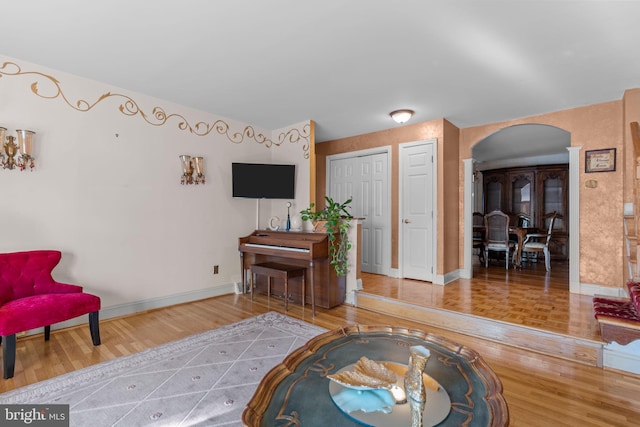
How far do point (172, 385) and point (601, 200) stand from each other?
4.87 meters

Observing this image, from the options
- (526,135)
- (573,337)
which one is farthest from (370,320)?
(526,135)

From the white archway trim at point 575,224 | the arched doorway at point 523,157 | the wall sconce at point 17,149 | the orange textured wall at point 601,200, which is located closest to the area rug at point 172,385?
the wall sconce at point 17,149

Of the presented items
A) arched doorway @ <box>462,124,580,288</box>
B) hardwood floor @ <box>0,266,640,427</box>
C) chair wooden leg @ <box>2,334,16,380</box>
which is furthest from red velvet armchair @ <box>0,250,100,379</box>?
arched doorway @ <box>462,124,580,288</box>

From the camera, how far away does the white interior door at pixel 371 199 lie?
4852mm

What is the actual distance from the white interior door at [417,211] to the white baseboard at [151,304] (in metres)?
2.67

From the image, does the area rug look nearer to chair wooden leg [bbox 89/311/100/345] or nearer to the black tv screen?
chair wooden leg [bbox 89/311/100/345]

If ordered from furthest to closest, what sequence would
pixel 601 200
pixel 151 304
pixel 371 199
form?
pixel 371 199, pixel 601 200, pixel 151 304

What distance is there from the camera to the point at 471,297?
3.53m

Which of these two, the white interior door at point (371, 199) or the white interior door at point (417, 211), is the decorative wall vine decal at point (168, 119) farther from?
the white interior door at point (417, 211)

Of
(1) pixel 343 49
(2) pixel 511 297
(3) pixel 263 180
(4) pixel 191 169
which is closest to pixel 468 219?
(2) pixel 511 297

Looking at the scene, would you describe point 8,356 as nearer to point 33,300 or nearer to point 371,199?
point 33,300

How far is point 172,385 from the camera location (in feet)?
6.51

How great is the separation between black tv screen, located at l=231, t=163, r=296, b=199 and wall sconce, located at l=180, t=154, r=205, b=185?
43 centimetres

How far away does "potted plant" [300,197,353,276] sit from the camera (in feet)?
11.9
